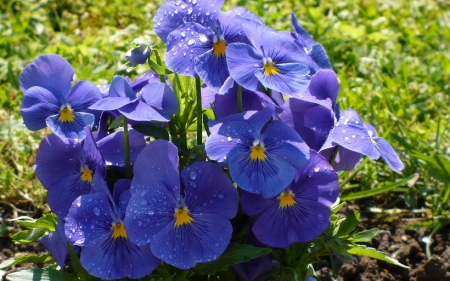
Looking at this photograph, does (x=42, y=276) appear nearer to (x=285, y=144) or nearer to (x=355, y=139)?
(x=285, y=144)

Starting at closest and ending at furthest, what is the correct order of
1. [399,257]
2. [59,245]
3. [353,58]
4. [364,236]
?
1. [59,245]
2. [364,236]
3. [399,257]
4. [353,58]

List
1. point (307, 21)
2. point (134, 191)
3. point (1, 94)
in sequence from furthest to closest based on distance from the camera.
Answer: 1. point (307, 21)
2. point (1, 94)
3. point (134, 191)

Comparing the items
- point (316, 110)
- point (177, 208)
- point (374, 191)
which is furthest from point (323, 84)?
point (374, 191)

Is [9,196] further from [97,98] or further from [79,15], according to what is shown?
[79,15]

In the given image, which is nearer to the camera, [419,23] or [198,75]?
[198,75]

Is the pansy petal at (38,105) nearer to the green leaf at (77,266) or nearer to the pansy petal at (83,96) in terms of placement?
the pansy petal at (83,96)

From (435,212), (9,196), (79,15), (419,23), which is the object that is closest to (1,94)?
(9,196)

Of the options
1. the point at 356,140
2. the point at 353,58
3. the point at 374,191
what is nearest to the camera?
the point at 356,140
